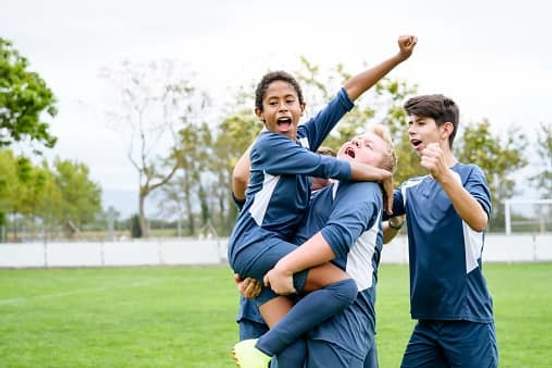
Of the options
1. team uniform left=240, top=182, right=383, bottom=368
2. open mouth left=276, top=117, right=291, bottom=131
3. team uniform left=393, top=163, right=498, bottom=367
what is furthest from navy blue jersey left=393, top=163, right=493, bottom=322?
open mouth left=276, top=117, right=291, bottom=131

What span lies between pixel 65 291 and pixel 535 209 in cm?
2194

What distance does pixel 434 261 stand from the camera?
4.88 meters

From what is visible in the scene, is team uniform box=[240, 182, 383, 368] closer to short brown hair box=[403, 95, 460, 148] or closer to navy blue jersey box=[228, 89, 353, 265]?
navy blue jersey box=[228, 89, 353, 265]

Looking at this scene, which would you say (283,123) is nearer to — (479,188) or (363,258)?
(363,258)

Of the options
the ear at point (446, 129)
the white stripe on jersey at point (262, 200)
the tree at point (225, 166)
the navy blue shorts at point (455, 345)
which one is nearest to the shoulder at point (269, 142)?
the white stripe on jersey at point (262, 200)

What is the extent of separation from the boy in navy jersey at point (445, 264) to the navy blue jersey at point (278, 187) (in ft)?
2.47

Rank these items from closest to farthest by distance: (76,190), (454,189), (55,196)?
(454,189)
(55,196)
(76,190)

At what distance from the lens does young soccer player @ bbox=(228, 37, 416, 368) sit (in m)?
4.11

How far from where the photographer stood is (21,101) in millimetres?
39375

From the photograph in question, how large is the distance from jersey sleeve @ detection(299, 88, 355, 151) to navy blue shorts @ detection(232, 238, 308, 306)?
88 cm

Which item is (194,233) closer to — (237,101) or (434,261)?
(237,101)

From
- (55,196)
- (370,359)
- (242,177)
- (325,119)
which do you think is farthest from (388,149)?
(55,196)

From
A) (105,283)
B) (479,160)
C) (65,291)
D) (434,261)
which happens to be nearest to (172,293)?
(65,291)

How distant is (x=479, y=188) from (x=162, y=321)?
11.4 m
